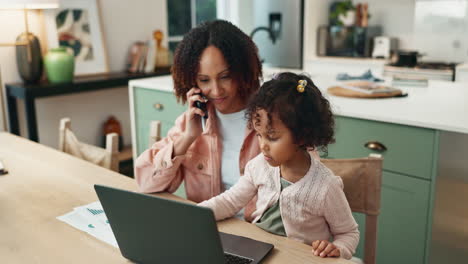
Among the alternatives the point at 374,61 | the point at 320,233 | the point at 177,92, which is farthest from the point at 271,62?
the point at 320,233

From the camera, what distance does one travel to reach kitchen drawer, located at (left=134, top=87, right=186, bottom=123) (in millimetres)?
2664

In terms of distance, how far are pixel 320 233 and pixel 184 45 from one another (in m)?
0.72

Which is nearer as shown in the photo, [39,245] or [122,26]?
[39,245]

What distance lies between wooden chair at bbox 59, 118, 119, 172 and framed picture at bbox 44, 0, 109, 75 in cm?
160

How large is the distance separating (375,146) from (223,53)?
2.68 feet

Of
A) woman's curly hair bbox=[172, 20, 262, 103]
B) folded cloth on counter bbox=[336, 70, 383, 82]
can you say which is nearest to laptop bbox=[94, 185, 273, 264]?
woman's curly hair bbox=[172, 20, 262, 103]

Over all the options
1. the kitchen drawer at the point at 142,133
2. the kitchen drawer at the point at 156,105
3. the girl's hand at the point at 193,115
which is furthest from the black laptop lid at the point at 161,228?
the kitchen drawer at the point at 142,133

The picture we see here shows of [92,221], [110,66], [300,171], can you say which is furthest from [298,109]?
[110,66]

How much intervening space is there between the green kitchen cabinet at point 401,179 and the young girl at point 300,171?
767 mm

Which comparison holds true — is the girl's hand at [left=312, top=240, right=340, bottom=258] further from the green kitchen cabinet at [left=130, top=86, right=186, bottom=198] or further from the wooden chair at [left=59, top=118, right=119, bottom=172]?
the green kitchen cabinet at [left=130, top=86, right=186, bottom=198]

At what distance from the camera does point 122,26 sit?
3.81m

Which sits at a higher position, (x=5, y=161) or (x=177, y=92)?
(x=177, y=92)

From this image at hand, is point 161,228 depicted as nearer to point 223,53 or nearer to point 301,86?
point 301,86

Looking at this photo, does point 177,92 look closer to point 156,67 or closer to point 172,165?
point 172,165
